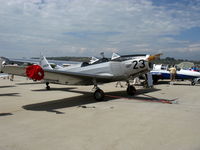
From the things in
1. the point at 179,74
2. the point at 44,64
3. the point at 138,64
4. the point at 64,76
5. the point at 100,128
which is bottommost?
the point at 100,128

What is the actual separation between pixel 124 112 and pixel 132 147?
2.85 m

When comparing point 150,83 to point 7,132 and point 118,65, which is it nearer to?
point 118,65

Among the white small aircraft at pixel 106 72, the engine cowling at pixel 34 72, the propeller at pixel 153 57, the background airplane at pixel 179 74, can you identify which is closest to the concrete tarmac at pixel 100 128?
the engine cowling at pixel 34 72

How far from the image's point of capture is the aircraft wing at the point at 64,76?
750 cm

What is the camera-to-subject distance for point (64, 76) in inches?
332

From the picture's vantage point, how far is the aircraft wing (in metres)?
7.50


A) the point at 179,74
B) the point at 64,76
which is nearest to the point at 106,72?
the point at 64,76

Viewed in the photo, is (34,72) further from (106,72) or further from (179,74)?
(179,74)

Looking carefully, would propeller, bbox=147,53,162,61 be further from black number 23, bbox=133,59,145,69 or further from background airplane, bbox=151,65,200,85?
background airplane, bbox=151,65,200,85

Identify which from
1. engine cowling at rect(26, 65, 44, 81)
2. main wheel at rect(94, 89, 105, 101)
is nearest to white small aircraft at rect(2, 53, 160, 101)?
main wheel at rect(94, 89, 105, 101)

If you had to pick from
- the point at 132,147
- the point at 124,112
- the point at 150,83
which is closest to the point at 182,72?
the point at 150,83

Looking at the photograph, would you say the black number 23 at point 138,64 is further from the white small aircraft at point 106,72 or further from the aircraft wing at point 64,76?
the aircraft wing at point 64,76

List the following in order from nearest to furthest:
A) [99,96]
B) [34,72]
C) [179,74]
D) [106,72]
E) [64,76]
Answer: [34,72] → [64,76] → [99,96] → [106,72] → [179,74]

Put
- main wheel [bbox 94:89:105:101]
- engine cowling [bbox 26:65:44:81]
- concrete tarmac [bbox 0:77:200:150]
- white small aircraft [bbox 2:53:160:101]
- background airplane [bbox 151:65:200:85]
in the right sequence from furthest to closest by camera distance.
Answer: background airplane [bbox 151:65:200:85] → main wheel [bbox 94:89:105:101] → white small aircraft [bbox 2:53:160:101] → engine cowling [bbox 26:65:44:81] → concrete tarmac [bbox 0:77:200:150]
